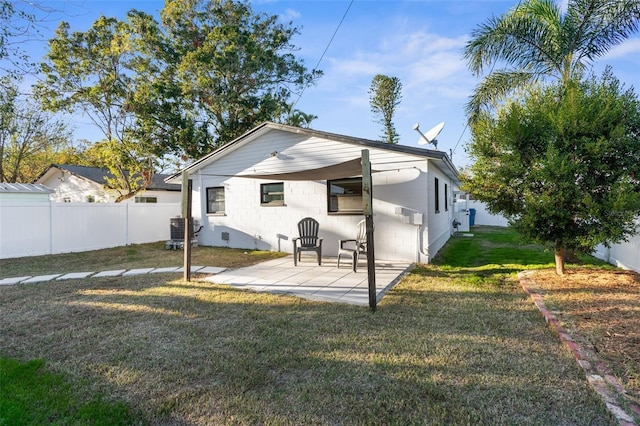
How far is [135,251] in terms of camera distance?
11297mm

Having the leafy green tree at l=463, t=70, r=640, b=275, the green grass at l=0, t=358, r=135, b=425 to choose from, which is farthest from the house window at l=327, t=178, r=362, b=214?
the green grass at l=0, t=358, r=135, b=425

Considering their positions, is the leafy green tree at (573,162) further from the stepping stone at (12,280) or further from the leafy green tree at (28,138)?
the leafy green tree at (28,138)

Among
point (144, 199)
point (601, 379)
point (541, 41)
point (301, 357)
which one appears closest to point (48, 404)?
point (301, 357)

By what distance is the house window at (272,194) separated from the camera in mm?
10672

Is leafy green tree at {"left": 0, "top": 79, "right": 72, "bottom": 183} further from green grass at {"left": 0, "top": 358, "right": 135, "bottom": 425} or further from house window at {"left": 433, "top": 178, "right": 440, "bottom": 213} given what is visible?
house window at {"left": 433, "top": 178, "right": 440, "bottom": 213}

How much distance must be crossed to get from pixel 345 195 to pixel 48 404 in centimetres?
764

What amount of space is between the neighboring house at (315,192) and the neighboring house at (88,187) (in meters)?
11.6

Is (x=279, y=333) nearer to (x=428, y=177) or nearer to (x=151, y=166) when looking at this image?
(x=428, y=177)

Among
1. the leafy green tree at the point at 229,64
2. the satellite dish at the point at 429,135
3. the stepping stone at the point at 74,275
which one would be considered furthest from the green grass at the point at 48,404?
the leafy green tree at the point at 229,64

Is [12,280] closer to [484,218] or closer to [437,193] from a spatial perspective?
[437,193]

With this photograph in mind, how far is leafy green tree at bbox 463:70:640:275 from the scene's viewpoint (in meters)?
5.44

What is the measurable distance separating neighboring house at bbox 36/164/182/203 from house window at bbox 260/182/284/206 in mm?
13164

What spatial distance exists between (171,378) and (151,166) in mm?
18528

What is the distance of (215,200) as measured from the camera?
12305 mm
